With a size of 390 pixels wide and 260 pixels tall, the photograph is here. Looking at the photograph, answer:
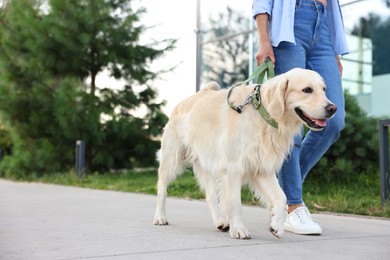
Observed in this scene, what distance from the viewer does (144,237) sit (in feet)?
11.8

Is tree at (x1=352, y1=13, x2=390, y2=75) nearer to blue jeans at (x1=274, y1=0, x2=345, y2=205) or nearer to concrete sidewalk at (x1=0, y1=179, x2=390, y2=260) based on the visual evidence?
concrete sidewalk at (x1=0, y1=179, x2=390, y2=260)

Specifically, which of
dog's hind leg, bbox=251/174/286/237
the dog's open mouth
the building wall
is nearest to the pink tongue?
the dog's open mouth

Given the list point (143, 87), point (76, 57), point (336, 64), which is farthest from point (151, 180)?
point (336, 64)

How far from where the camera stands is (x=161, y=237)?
362 cm

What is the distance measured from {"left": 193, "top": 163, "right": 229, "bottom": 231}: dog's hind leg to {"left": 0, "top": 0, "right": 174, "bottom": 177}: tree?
6.92 meters

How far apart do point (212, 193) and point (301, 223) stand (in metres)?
0.84

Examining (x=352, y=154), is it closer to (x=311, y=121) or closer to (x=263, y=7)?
(x=263, y=7)

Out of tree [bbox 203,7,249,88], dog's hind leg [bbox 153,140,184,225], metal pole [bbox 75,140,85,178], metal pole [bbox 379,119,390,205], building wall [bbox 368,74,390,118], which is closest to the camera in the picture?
dog's hind leg [bbox 153,140,184,225]

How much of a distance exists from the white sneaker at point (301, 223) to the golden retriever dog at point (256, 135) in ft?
0.90

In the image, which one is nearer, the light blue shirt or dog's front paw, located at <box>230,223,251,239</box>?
dog's front paw, located at <box>230,223,251,239</box>

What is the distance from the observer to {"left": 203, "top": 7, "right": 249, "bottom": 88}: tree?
39.9 feet

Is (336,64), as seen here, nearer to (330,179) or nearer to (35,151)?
(330,179)

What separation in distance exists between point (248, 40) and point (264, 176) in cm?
874

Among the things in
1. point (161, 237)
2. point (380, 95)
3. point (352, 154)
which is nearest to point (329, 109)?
point (161, 237)
